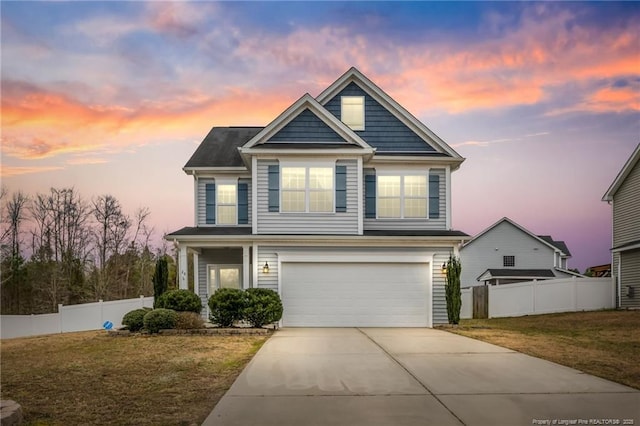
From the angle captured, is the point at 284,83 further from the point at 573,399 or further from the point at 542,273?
the point at 542,273

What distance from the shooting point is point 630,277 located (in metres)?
24.2

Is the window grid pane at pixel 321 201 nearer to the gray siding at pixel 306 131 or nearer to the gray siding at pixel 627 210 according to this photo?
the gray siding at pixel 306 131

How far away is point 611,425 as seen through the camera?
5.91 meters

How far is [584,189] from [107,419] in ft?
84.6

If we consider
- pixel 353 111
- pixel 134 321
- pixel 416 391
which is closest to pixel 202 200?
pixel 134 321

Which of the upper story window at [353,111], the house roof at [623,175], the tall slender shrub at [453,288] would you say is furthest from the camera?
the house roof at [623,175]

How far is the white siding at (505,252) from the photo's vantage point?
3906 centimetres

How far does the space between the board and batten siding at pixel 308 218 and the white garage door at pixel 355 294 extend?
1.19m

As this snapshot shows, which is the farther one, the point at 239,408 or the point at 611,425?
the point at 239,408

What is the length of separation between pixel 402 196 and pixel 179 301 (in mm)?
8532

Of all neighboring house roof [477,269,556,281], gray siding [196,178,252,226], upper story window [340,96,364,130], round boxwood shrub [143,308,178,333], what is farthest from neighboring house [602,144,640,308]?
round boxwood shrub [143,308,178,333]

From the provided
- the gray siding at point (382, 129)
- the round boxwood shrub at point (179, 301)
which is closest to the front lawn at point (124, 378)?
the round boxwood shrub at point (179, 301)

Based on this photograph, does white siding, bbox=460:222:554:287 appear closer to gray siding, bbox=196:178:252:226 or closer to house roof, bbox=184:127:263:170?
house roof, bbox=184:127:263:170

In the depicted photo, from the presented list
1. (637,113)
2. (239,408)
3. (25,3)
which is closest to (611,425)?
(239,408)
